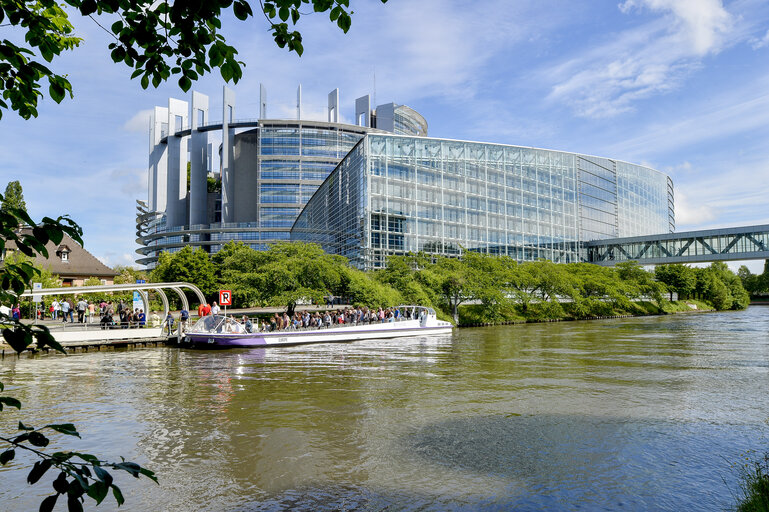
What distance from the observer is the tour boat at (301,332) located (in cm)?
3662

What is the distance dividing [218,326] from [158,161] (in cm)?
13038

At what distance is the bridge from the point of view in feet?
298

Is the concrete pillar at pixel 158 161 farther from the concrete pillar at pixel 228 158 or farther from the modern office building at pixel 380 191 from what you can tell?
the concrete pillar at pixel 228 158

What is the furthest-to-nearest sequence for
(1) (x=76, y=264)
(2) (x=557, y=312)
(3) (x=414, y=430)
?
(2) (x=557, y=312) → (1) (x=76, y=264) → (3) (x=414, y=430)

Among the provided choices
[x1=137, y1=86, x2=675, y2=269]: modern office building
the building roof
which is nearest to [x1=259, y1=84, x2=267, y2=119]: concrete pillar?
[x1=137, y1=86, x2=675, y2=269]: modern office building

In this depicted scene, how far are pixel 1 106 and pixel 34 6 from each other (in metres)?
2.40

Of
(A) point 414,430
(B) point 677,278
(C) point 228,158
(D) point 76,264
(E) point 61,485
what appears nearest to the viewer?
(E) point 61,485

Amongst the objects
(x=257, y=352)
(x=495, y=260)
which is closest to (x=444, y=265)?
(x=495, y=260)

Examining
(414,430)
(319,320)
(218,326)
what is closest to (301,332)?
(319,320)

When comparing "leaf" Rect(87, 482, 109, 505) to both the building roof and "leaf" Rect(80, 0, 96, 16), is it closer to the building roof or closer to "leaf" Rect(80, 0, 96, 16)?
"leaf" Rect(80, 0, 96, 16)

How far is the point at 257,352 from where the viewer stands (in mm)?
34750

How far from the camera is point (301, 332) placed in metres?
39.8

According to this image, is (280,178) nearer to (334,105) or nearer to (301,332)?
(334,105)

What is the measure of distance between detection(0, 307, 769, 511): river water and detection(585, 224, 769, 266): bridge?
76409mm
